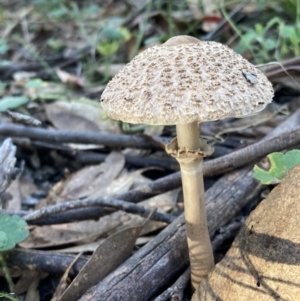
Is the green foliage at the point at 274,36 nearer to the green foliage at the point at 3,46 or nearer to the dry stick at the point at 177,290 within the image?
the dry stick at the point at 177,290

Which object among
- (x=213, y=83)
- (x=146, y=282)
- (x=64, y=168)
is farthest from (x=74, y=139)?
(x=213, y=83)

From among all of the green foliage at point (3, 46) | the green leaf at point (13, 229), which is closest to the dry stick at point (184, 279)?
the green leaf at point (13, 229)

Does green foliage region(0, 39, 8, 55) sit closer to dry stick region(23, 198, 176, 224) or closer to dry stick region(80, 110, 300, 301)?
dry stick region(23, 198, 176, 224)

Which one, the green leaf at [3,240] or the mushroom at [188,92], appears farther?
the green leaf at [3,240]

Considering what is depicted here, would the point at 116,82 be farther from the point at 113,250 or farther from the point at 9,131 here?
the point at 9,131

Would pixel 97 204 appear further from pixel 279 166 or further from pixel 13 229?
pixel 279 166
